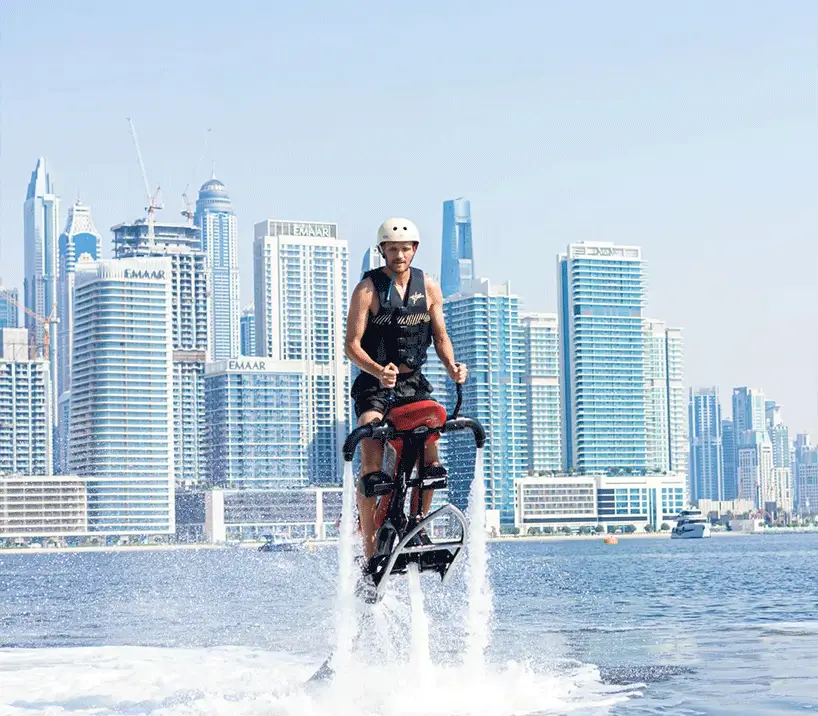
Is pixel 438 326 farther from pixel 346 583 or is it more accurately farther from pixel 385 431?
pixel 346 583

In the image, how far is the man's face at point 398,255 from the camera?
15258 millimetres

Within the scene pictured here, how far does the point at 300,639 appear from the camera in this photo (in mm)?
24234

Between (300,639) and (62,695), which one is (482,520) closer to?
(62,695)

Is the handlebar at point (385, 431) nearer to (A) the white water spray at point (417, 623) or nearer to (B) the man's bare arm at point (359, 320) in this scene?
(B) the man's bare arm at point (359, 320)

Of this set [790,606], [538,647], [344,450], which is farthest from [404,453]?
[790,606]

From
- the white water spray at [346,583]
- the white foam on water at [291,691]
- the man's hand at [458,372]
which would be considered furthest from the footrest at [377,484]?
the white foam on water at [291,691]

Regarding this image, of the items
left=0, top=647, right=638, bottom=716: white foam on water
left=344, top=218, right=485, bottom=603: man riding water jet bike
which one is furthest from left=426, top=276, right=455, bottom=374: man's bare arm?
left=0, top=647, right=638, bottom=716: white foam on water

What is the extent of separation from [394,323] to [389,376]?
0.65 m

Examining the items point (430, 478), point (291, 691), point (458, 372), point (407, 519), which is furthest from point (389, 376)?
point (291, 691)

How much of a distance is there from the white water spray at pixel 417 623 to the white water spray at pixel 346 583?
0.61 meters

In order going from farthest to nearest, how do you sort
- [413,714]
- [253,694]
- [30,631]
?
[30,631] < [253,694] < [413,714]

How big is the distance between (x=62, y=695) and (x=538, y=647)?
325 inches

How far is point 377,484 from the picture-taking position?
15.3 metres

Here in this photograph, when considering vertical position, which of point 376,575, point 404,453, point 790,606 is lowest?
point 790,606
